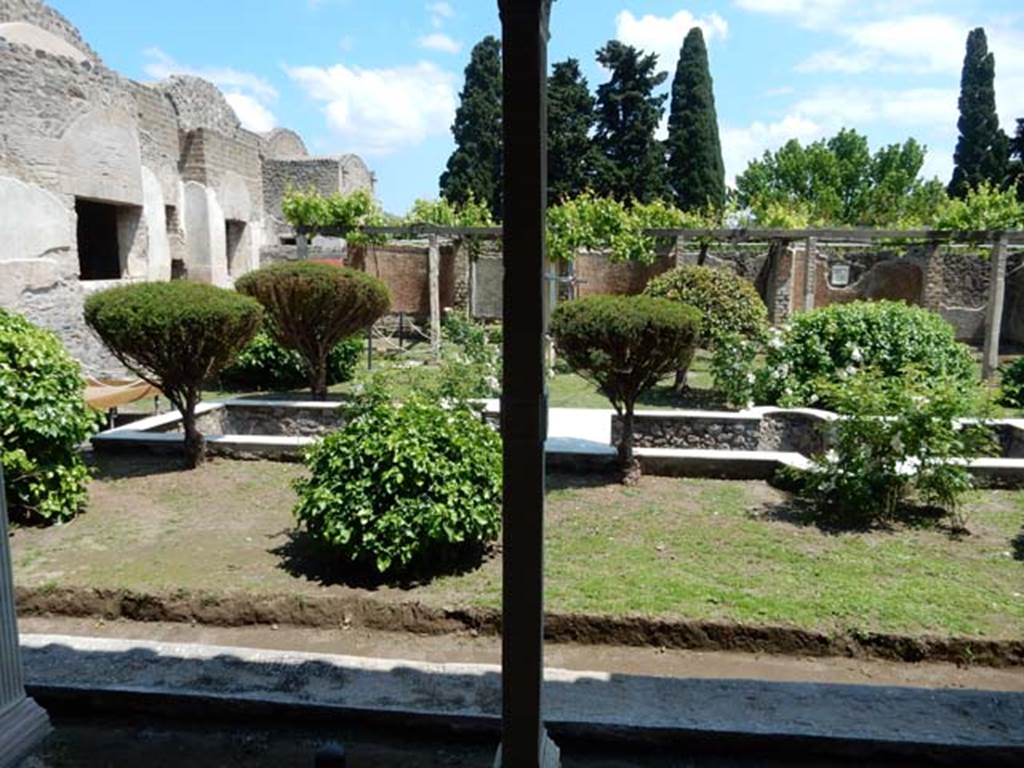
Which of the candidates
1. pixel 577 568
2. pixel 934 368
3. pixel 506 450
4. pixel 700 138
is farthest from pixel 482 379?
pixel 700 138

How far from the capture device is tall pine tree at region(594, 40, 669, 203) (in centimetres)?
2867

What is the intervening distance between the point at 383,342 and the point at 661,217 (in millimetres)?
6364

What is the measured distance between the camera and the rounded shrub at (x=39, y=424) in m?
5.20

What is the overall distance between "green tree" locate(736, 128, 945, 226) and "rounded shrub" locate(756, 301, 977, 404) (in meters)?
31.2

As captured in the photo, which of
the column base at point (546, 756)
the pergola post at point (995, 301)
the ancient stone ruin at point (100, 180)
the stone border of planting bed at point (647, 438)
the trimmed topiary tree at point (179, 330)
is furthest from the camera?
the pergola post at point (995, 301)

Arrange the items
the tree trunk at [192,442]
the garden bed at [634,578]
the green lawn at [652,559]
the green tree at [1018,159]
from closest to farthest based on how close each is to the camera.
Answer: the garden bed at [634,578] → the green lawn at [652,559] → the tree trunk at [192,442] → the green tree at [1018,159]

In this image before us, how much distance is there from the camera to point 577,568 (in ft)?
15.4

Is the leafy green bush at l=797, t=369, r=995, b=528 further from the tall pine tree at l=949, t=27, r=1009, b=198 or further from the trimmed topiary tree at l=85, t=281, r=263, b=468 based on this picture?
the tall pine tree at l=949, t=27, r=1009, b=198

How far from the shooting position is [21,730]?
2822 mm

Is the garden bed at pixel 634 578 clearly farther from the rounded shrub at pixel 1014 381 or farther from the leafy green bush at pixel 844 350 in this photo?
the rounded shrub at pixel 1014 381

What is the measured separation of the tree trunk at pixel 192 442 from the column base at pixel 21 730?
404 cm

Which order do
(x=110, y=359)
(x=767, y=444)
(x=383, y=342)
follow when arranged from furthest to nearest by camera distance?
1. (x=383, y=342)
2. (x=110, y=359)
3. (x=767, y=444)

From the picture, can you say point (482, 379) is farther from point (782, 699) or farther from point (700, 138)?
point (700, 138)

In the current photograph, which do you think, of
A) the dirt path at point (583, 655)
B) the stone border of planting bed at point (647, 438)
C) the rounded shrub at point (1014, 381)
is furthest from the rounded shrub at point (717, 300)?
the dirt path at point (583, 655)
